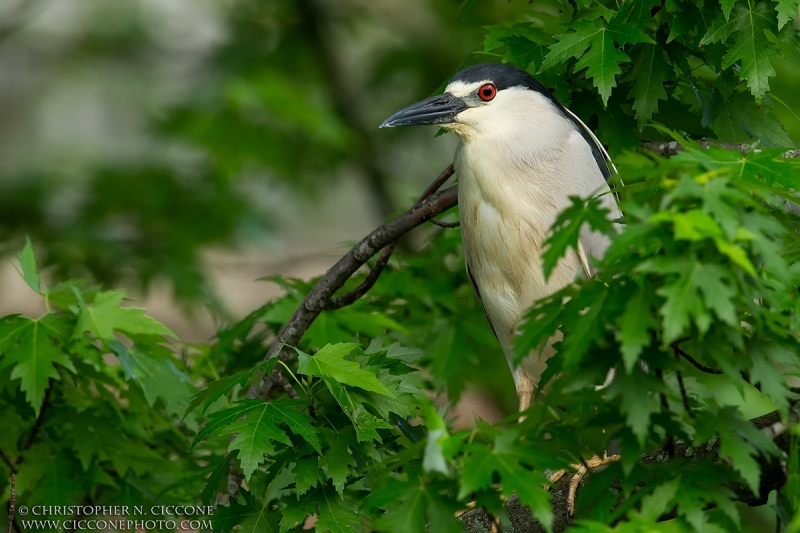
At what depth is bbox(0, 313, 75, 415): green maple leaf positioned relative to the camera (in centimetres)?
202

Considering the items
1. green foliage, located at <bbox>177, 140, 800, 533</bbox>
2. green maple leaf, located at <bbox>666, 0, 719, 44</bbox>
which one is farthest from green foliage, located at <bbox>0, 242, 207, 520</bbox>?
green maple leaf, located at <bbox>666, 0, 719, 44</bbox>

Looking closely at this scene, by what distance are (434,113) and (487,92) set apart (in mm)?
164

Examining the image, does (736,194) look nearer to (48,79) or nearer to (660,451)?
(660,451)

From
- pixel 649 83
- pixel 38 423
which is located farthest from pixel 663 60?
pixel 38 423

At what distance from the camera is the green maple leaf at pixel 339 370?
5.68ft

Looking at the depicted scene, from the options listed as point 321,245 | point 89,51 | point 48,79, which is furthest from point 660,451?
point 48,79

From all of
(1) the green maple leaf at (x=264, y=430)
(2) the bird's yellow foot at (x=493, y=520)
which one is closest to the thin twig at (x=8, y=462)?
(1) the green maple leaf at (x=264, y=430)

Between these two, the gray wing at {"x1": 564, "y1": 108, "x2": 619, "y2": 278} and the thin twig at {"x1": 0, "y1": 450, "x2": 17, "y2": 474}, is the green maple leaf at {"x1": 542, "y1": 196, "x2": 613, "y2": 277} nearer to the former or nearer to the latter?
the gray wing at {"x1": 564, "y1": 108, "x2": 619, "y2": 278}

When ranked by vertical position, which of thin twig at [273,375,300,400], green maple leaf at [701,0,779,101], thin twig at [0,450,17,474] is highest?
green maple leaf at [701,0,779,101]

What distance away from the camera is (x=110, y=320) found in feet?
7.08

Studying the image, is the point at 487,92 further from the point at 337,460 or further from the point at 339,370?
the point at 337,460

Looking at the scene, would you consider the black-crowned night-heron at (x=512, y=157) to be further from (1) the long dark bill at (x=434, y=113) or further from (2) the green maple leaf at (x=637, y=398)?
(2) the green maple leaf at (x=637, y=398)

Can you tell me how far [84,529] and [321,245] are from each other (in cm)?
604

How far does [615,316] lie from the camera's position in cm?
131
